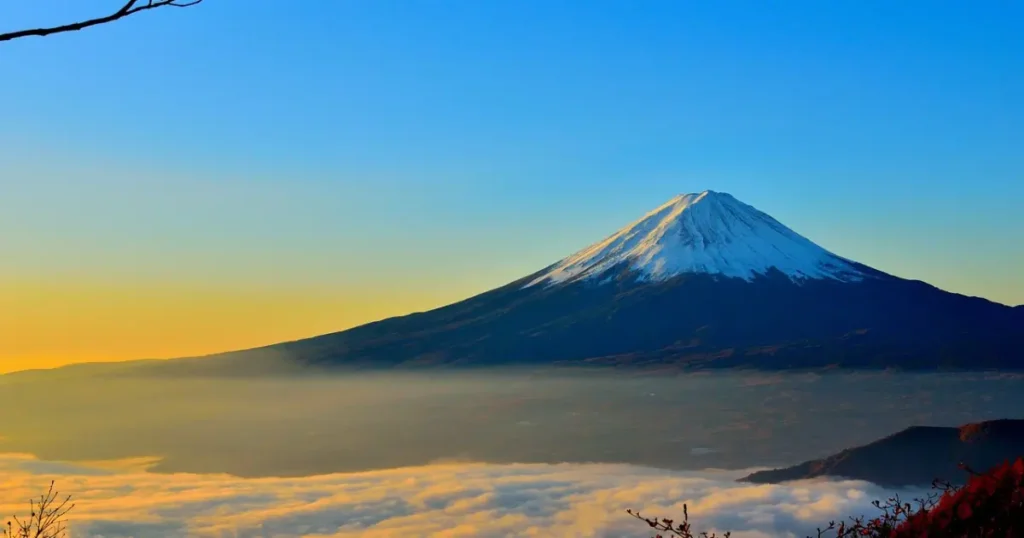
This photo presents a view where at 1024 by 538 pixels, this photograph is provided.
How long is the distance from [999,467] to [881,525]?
0.83 metres

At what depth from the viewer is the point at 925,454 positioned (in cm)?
13750

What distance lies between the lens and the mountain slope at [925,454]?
12075 centimetres

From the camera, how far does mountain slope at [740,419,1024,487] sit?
12075 cm

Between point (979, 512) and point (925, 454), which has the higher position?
point (979, 512)

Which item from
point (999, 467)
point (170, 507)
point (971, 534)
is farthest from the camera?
point (170, 507)

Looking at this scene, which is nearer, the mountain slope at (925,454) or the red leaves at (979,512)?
the red leaves at (979,512)

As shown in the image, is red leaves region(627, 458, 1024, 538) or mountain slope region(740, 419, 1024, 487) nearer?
red leaves region(627, 458, 1024, 538)

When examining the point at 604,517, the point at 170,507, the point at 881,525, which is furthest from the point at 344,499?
the point at 881,525

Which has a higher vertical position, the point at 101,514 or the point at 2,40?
the point at 2,40

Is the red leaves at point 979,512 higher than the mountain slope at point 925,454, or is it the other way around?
the red leaves at point 979,512

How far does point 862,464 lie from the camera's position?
145625 mm

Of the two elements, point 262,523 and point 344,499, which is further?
point 344,499

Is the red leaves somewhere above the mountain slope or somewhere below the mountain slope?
above

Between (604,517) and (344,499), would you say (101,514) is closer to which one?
(344,499)
